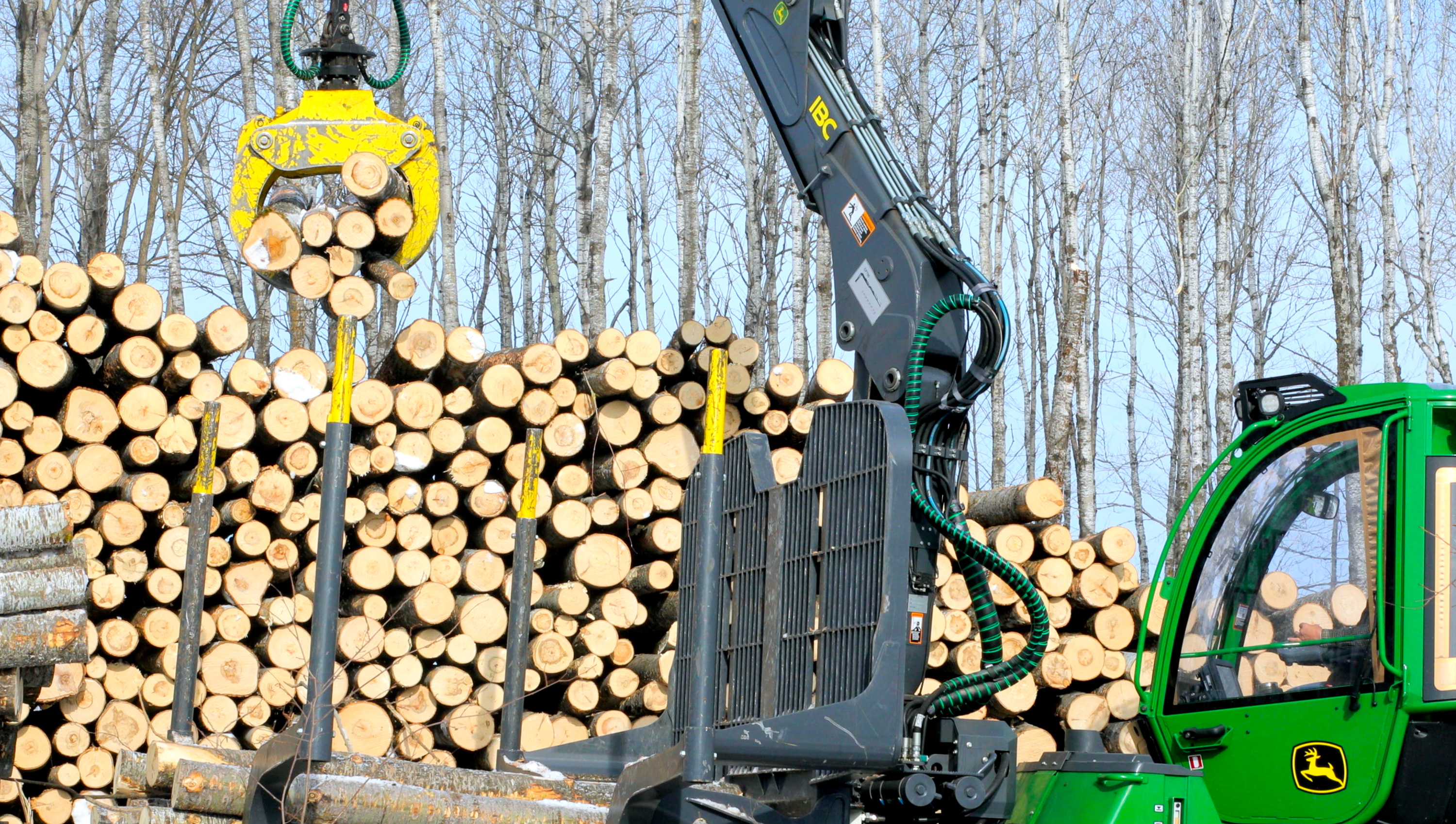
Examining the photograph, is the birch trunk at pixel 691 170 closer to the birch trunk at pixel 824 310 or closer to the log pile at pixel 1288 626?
the birch trunk at pixel 824 310

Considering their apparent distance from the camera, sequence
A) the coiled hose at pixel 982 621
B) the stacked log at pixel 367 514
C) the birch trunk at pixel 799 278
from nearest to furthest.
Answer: the coiled hose at pixel 982 621, the stacked log at pixel 367 514, the birch trunk at pixel 799 278

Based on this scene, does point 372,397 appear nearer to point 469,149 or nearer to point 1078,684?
point 1078,684

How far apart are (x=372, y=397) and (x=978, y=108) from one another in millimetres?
9810

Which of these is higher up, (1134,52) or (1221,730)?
(1134,52)

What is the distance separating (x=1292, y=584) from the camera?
4266 mm

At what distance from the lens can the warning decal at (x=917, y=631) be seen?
420cm

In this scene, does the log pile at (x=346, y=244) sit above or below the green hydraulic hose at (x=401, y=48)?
below

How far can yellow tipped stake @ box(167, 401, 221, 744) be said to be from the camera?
212 inches

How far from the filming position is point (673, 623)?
23.9 ft

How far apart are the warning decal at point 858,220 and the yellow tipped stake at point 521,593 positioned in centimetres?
188

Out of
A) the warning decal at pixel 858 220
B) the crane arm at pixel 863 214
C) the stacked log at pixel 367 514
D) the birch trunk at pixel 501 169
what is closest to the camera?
the crane arm at pixel 863 214

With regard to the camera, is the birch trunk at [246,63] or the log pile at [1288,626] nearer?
the log pile at [1288,626]

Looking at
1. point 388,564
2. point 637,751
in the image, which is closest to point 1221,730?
point 637,751

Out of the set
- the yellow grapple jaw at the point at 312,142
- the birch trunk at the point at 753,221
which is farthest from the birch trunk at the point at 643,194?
the yellow grapple jaw at the point at 312,142
